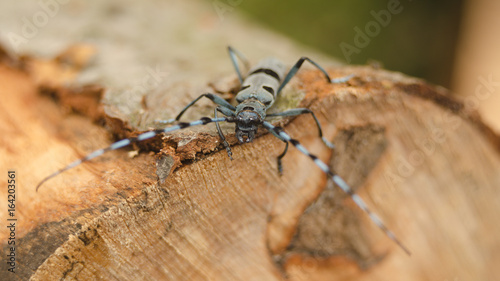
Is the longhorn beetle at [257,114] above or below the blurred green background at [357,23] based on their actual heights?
below

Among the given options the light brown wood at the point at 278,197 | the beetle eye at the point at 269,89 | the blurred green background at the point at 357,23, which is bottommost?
the light brown wood at the point at 278,197

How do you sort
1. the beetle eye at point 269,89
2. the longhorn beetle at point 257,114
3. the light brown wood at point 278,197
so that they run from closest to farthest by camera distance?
the light brown wood at point 278,197
the longhorn beetle at point 257,114
the beetle eye at point 269,89

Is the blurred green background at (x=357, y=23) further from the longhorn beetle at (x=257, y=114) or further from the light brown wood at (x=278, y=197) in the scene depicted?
the light brown wood at (x=278, y=197)

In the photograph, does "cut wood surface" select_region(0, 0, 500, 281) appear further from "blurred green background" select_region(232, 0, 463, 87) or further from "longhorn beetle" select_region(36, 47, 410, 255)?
"blurred green background" select_region(232, 0, 463, 87)

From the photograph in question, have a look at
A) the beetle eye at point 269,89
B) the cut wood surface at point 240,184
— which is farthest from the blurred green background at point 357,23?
the beetle eye at point 269,89

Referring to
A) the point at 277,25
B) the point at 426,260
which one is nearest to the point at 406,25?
the point at 277,25

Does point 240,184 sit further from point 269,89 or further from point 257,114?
point 269,89

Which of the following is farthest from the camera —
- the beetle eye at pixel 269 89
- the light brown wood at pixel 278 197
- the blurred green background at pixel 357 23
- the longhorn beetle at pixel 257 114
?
the blurred green background at pixel 357 23

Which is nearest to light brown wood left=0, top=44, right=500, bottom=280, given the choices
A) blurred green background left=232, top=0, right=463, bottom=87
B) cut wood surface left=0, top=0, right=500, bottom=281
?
cut wood surface left=0, top=0, right=500, bottom=281
